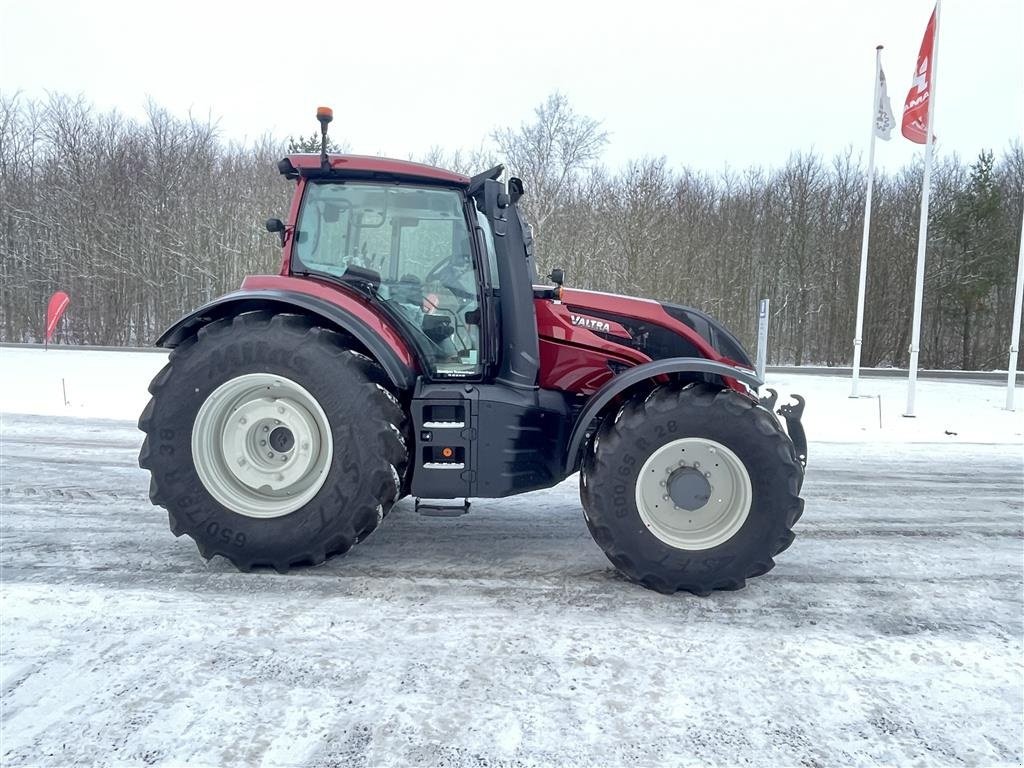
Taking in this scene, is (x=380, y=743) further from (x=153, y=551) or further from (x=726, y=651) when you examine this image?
(x=153, y=551)

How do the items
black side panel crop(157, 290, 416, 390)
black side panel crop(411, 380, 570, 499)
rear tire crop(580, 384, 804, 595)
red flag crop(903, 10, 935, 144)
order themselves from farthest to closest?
red flag crop(903, 10, 935, 144) → black side panel crop(411, 380, 570, 499) → black side panel crop(157, 290, 416, 390) → rear tire crop(580, 384, 804, 595)

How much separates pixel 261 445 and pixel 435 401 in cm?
88

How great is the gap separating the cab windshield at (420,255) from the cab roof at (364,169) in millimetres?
63

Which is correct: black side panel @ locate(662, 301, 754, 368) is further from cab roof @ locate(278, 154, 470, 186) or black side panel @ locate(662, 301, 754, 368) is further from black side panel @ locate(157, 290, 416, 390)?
black side panel @ locate(157, 290, 416, 390)

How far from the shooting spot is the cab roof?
318 cm

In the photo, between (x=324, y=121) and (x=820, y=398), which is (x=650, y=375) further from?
(x=820, y=398)

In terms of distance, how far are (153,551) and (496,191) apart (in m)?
2.64

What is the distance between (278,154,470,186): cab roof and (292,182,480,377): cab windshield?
0.21 feet

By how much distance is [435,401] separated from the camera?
10.2ft

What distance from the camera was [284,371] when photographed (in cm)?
292

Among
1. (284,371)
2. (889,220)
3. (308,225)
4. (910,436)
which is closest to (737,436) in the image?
(284,371)

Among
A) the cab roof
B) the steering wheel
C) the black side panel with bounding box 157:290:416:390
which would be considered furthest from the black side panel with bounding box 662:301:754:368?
the black side panel with bounding box 157:290:416:390

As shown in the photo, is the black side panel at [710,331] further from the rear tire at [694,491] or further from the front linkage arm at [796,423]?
the rear tire at [694,491]

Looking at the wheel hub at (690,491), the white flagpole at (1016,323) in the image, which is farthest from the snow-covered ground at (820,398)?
the wheel hub at (690,491)
